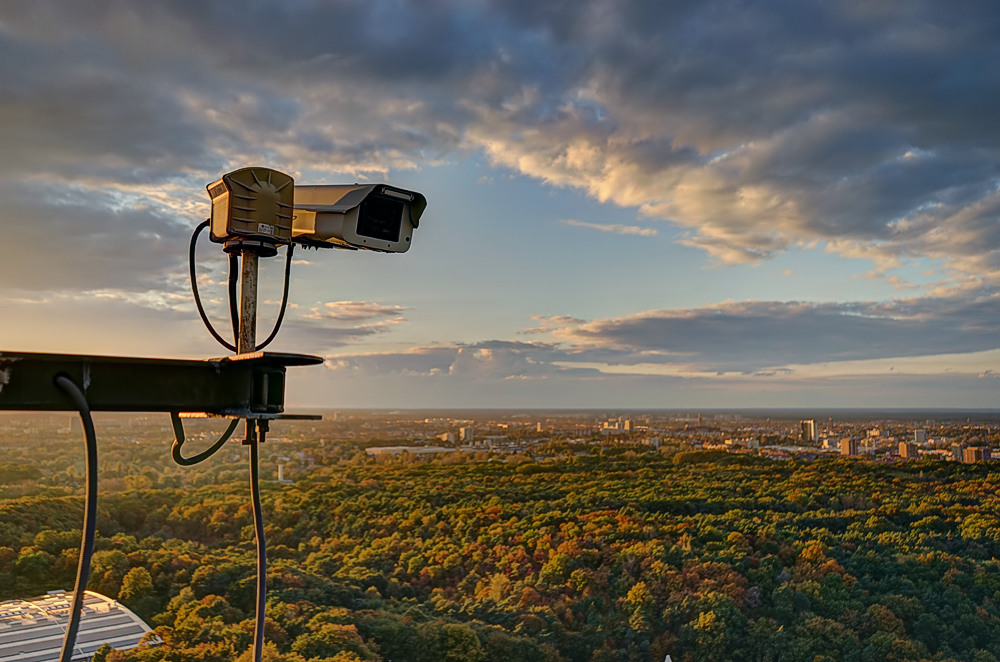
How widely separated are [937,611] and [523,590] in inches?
596

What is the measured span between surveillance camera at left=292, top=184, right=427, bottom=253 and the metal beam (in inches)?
19.3

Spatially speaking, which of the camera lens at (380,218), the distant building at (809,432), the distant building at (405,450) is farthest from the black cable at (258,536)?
the distant building at (809,432)

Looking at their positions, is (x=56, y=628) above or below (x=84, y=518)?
below

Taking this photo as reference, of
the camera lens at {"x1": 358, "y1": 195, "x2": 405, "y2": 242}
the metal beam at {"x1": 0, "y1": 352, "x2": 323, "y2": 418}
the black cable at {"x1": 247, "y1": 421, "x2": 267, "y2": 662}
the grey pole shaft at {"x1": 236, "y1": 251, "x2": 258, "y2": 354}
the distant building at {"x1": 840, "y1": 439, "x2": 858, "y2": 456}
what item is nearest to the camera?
the metal beam at {"x1": 0, "y1": 352, "x2": 323, "y2": 418}

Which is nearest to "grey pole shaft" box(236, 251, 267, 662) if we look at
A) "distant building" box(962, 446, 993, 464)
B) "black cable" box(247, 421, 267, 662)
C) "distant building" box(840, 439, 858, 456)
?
"black cable" box(247, 421, 267, 662)

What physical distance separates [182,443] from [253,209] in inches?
29.3

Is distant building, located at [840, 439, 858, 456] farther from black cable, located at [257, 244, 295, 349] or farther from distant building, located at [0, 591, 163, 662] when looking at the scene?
black cable, located at [257, 244, 295, 349]

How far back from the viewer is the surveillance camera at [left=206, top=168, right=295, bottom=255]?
222 centimetres

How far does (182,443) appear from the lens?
2240 millimetres

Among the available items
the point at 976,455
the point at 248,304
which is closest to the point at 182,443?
the point at 248,304

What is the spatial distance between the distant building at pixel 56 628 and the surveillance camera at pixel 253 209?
14988 mm

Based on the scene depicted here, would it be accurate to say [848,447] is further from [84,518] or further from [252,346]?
[84,518]

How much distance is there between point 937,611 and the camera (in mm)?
26844

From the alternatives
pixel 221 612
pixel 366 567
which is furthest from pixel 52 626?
pixel 366 567
